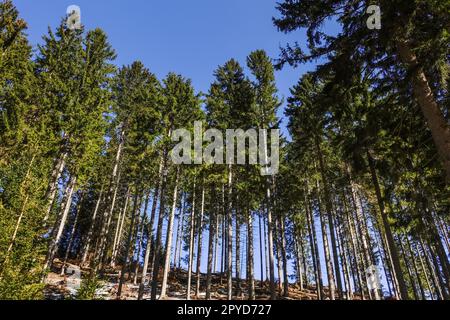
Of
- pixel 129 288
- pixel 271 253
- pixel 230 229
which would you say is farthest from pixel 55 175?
pixel 271 253

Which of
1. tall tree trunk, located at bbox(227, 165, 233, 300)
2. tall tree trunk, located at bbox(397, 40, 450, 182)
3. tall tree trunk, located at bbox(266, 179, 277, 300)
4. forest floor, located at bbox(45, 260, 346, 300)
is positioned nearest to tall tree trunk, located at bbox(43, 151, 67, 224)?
forest floor, located at bbox(45, 260, 346, 300)

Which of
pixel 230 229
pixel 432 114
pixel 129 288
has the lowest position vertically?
pixel 129 288

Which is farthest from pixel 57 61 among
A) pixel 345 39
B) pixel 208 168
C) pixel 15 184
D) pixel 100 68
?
pixel 345 39

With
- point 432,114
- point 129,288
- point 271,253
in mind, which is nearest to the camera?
point 432,114

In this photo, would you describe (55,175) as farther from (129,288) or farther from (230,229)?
(230,229)

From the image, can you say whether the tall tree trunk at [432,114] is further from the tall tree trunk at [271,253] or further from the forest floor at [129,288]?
the forest floor at [129,288]

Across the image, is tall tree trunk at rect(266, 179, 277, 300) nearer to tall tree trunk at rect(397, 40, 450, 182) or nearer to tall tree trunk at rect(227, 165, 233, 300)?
tall tree trunk at rect(227, 165, 233, 300)

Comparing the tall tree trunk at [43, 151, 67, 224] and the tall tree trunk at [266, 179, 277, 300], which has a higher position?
the tall tree trunk at [43, 151, 67, 224]

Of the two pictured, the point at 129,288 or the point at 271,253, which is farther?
the point at 129,288

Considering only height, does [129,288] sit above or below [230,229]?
below

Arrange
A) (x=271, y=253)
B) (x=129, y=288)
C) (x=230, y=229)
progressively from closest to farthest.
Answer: (x=271, y=253) → (x=230, y=229) → (x=129, y=288)

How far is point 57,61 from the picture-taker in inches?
752

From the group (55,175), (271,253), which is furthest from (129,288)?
(271,253)

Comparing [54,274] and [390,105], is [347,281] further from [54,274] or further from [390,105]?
[54,274]
